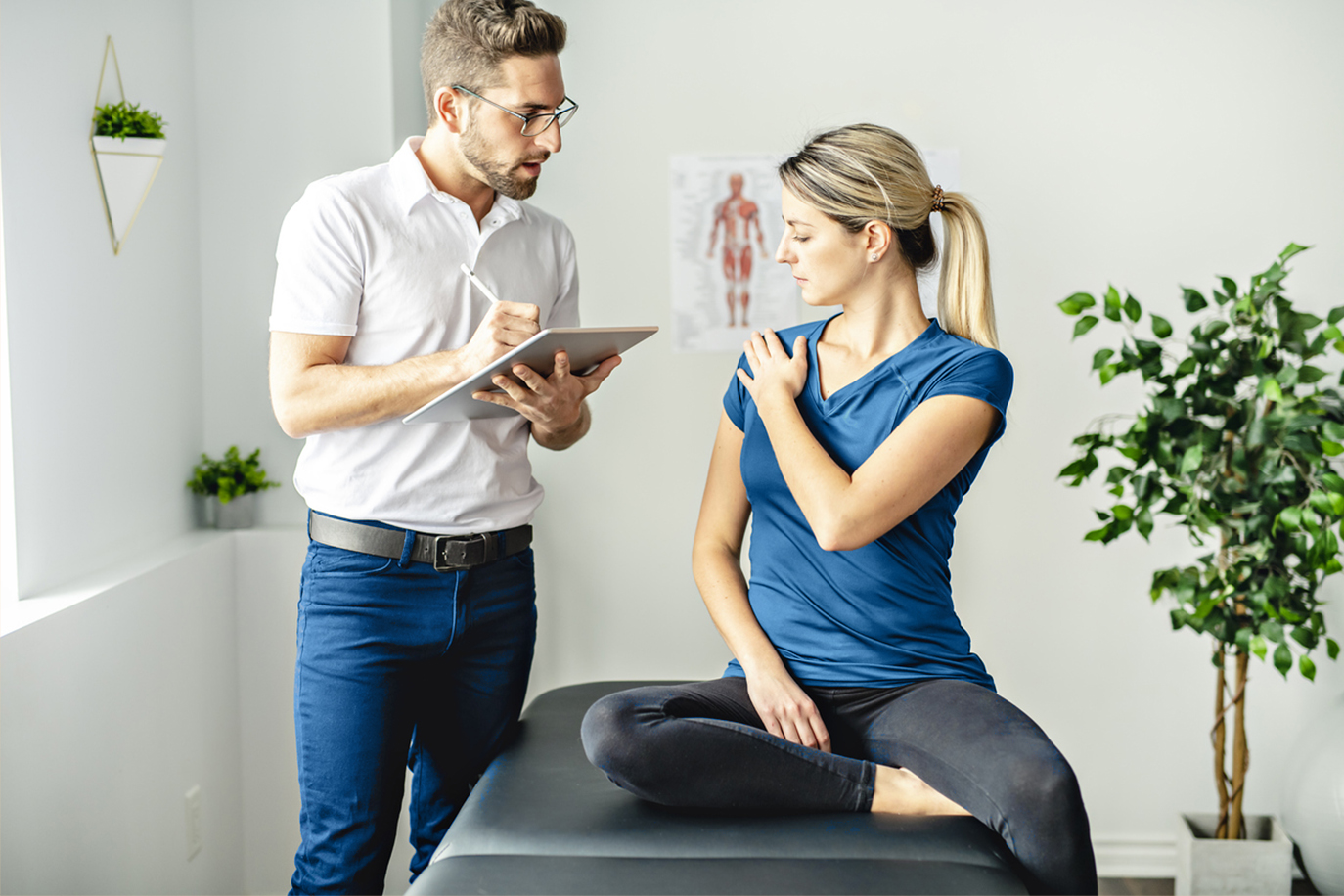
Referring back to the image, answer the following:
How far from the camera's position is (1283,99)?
101 inches

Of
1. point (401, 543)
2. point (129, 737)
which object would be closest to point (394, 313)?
point (401, 543)

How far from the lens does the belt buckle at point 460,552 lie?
1521mm

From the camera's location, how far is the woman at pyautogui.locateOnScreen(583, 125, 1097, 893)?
1.30 metres

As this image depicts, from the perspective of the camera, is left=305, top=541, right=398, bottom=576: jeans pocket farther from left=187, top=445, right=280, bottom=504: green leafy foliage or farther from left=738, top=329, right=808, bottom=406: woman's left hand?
left=187, top=445, right=280, bottom=504: green leafy foliage

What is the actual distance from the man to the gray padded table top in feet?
0.78

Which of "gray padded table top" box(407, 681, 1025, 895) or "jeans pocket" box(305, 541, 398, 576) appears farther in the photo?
"jeans pocket" box(305, 541, 398, 576)

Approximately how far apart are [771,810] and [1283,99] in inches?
92.9

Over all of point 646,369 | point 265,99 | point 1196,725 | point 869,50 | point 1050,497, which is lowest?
point 1196,725

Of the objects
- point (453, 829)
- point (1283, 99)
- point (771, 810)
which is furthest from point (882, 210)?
point (1283, 99)

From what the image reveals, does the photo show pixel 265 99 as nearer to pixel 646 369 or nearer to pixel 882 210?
pixel 646 369

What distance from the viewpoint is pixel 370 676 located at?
150 centimetres

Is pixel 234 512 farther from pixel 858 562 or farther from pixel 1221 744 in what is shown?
pixel 1221 744

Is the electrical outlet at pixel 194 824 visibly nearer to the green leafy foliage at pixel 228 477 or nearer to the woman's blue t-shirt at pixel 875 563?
the green leafy foliage at pixel 228 477

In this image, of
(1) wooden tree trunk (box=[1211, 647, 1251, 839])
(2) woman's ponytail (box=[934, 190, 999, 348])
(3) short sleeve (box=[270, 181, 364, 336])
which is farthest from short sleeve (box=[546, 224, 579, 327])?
(1) wooden tree trunk (box=[1211, 647, 1251, 839])
